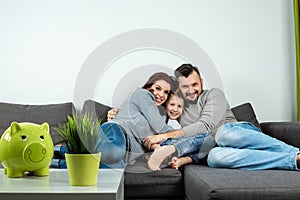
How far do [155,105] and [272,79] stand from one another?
1.41 meters

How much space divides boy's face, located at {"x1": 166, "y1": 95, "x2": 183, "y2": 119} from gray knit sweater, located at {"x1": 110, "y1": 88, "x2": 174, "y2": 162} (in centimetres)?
8

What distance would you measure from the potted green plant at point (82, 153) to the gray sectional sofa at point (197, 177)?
21.8 inches

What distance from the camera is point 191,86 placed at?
241 centimetres

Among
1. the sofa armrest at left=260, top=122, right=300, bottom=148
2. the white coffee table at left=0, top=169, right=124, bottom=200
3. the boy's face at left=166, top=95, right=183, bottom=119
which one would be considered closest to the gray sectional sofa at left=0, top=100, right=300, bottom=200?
the sofa armrest at left=260, top=122, right=300, bottom=148

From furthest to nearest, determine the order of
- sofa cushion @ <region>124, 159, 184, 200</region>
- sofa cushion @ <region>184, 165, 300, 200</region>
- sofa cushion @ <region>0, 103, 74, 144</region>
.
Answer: sofa cushion @ <region>0, 103, 74, 144</region>, sofa cushion @ <region>124, 159, 184, 200</region>, sofa cushion @ <region>184, 165, 300, 200</region>

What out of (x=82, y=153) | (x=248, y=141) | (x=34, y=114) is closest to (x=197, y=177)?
(x=248, y=141)

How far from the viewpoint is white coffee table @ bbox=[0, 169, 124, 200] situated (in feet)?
4.62

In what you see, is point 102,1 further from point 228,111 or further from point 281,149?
point 281,149

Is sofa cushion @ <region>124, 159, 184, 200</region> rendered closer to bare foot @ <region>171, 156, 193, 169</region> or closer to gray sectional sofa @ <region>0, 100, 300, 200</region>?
gray sectional sofa @ <region>0, 100, 300, 200</region>

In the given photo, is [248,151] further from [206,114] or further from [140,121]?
[140,121]

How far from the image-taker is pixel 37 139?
5.70ft

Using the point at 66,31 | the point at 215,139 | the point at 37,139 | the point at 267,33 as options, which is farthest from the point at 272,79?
the point at 37,139

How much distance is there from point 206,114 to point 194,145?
0.20m

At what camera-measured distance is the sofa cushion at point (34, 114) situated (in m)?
2.99
